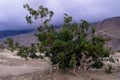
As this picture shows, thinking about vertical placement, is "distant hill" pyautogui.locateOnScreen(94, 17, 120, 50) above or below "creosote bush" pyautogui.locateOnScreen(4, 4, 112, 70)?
above

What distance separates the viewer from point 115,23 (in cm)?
11631

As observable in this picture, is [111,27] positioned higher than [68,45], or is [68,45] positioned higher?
[111,27]

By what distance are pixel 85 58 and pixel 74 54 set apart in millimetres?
1252

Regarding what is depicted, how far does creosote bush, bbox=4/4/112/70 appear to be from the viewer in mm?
23578

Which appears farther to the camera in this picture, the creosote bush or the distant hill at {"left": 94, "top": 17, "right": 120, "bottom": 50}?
the distant hill at {"left": 94, "top": 17, "right": 120, "bottom": 50}

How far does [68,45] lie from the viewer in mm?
23594

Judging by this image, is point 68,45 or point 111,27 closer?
point 68,45

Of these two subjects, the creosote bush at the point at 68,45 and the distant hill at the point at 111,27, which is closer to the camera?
the creosote bush at the point at 68,45

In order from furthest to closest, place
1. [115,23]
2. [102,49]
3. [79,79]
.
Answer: [115,23], [102,49], [79,79]

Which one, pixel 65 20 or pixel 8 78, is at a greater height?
pixel 65 20

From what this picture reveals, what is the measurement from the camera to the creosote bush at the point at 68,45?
23.6 m

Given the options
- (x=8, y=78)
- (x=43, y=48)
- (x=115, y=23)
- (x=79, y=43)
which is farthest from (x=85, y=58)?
(x=115, y=23)

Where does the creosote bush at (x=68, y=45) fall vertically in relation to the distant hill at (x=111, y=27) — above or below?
below

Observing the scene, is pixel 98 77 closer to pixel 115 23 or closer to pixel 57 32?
pixel 57 32
